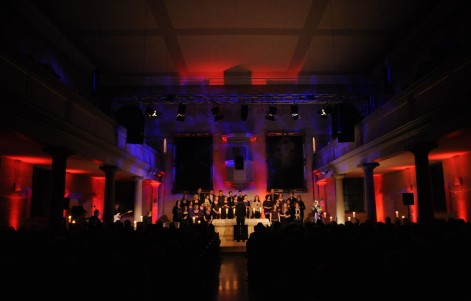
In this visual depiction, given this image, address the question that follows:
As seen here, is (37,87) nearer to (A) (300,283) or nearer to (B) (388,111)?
(A) (300,283)

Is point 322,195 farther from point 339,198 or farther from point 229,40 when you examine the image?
point 229,40

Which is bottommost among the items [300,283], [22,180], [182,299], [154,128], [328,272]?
[182,299]

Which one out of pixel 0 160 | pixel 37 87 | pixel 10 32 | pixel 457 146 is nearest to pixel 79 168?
pixel 0 160

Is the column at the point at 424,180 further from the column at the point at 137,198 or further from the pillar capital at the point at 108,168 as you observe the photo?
the column at the point at 137,198

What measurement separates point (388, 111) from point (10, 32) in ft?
40.6

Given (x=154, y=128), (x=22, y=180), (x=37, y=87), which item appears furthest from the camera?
(x=154, y=128)

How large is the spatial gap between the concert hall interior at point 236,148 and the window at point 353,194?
0.25 ft

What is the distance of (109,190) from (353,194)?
13.6 metres

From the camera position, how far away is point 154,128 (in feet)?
72.3

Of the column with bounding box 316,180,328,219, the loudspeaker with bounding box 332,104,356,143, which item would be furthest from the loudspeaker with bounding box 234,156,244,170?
the loudspeaker with bounding box 332,104,356,143

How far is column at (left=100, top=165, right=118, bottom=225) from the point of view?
13.5 m

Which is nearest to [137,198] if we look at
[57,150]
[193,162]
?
[193,162]

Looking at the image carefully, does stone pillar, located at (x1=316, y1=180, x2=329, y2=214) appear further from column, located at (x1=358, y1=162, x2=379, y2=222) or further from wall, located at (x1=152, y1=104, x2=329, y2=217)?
column, located at (x1=358, y1=162, x2=379, y2=222)

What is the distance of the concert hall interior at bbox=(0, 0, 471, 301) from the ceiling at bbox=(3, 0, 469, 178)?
0.29 feet
